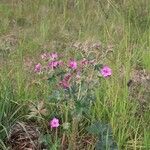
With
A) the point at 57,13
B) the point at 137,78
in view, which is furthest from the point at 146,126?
the point at 57,13

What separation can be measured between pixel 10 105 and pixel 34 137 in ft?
0.80

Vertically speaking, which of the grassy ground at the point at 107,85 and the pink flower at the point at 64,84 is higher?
the pink flower at the point at 64,84

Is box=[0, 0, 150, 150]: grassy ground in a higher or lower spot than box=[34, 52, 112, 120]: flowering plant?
lower

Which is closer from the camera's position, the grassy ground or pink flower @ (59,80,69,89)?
pink flower @ (59,80,69,89)

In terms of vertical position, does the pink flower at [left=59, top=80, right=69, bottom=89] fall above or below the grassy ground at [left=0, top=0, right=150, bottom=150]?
above

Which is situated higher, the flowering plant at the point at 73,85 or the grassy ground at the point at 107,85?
the flowering plant at the point at 73,85

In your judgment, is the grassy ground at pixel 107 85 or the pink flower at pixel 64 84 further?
the grassy ground at pixel 107 85

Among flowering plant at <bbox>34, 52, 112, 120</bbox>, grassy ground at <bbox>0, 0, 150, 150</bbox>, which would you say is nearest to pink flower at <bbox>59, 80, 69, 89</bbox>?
flowering plant at <bbox>34, 52, 112, 120</bbox>

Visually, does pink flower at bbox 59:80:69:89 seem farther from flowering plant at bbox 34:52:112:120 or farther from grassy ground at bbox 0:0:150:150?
grassy ground at bbox 0:0:150:150

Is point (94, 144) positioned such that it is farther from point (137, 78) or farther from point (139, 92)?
point (137, 78)

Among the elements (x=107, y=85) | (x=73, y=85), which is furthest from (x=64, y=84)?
(x=107, y=85)

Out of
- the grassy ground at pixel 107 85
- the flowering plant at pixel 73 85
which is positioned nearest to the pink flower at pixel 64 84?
the flowering plant at pixel 73 85

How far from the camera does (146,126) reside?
2664 millimetres

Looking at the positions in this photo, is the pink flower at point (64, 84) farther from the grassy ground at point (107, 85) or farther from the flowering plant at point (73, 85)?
the grassy ground at point (107, 85)
